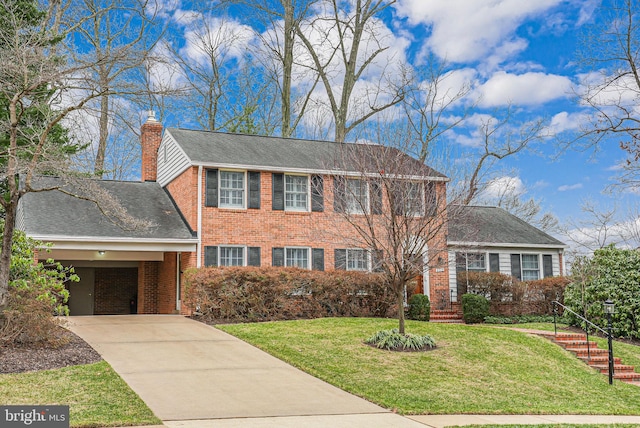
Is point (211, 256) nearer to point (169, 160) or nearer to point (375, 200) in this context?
point (169, 160)

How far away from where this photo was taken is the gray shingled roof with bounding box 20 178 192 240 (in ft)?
64.0

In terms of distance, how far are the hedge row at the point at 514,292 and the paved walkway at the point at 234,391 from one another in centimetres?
1172

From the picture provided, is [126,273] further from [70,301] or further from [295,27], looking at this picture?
[295,27]

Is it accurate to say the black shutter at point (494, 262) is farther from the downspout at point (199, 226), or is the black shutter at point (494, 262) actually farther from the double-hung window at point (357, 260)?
the downspout at point (199, 226)

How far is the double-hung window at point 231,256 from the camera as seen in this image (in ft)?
69.2

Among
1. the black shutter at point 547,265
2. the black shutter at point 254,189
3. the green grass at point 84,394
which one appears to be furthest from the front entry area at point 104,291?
the black shutter at point 547,265

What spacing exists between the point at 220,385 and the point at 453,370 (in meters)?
4.82

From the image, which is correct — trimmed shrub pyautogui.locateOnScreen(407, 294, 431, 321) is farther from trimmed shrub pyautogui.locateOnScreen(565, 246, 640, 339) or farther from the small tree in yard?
the small tree in yard

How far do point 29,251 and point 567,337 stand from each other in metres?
13.1

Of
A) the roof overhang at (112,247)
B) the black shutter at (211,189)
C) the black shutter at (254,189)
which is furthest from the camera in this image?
the black shutter at (254,189)

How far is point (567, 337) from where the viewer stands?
56.3 feet

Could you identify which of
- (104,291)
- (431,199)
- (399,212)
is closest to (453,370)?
(399,212)

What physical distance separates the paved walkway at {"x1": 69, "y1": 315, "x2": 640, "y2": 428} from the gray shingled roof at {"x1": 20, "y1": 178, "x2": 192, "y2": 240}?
5151 mm

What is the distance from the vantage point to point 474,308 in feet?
75.2
